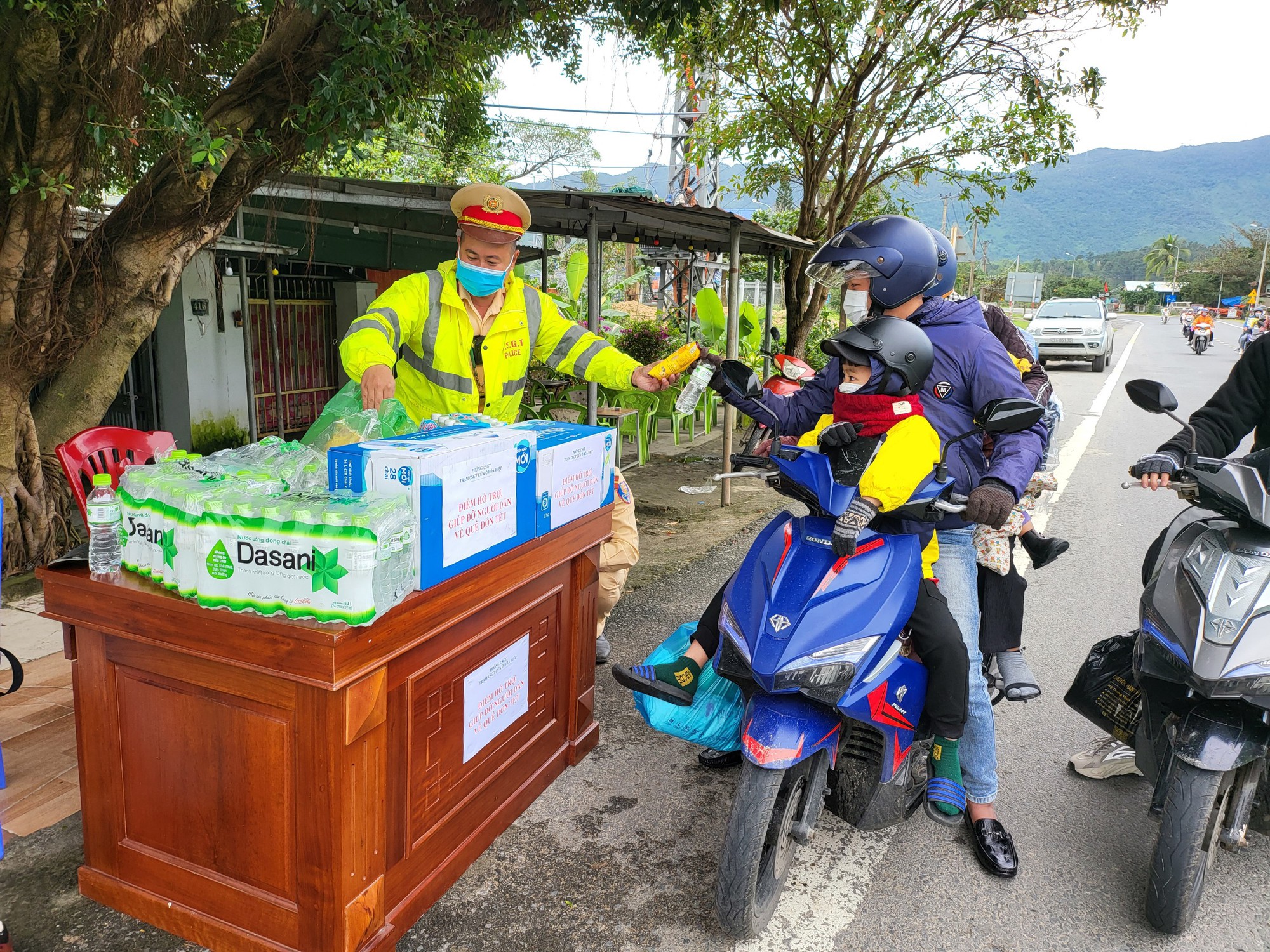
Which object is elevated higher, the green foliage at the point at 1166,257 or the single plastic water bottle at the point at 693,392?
the green foliage at the point at 1166,257

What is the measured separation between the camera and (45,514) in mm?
5258

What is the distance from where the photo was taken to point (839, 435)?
2377 millimetres

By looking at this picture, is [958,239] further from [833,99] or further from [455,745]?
[455,745]

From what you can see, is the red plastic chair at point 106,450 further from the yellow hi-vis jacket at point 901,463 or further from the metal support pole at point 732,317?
the metal support pole at point 732,317

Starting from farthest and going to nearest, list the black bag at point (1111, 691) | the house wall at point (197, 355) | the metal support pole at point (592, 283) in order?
1. the house wall at point (197, 355)
2. the metal support pole at point (592, 283)
3. the black bag at point (1111, 691)

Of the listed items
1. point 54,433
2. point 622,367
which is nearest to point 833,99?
point 622,367

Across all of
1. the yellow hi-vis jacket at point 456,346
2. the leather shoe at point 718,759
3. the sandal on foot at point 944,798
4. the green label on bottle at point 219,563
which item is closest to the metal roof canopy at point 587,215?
the yellow hi-vis jacket at point 456,346

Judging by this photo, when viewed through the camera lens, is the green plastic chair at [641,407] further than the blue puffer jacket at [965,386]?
Yes

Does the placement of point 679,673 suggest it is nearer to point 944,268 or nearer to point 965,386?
point 965,386

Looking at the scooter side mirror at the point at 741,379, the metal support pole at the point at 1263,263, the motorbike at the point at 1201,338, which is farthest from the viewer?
the metal support pole at the point at 1263,263

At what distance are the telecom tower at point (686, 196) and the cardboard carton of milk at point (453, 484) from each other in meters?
9.71

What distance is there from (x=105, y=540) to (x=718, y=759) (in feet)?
7.21

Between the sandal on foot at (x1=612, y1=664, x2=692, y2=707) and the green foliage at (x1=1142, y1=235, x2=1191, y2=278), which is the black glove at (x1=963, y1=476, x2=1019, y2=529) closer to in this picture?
the sandal on foot at (x1=612, y1=664, x2=692, y2=707)

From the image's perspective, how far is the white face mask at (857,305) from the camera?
9.11ft
